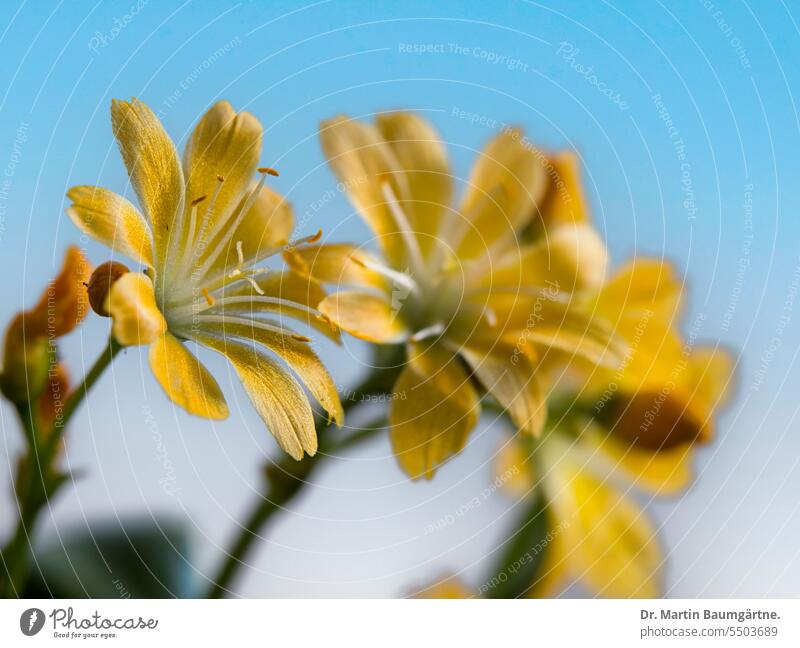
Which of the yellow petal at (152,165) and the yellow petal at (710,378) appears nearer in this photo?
the yellow petal at (152,165)

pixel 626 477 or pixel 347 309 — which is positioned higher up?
pixel 347 309

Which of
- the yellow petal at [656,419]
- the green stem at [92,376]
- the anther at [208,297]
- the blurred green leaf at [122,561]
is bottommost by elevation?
the blurred green leaf at [122,561]

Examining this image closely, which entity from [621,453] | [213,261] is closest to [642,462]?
[621,453]

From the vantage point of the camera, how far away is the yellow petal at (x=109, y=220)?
19.3 inches

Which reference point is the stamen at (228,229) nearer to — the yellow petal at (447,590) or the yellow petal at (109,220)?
the yellow petal at (109,220)

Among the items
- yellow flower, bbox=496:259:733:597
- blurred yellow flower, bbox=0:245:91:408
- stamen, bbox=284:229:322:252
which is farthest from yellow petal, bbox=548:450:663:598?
blurred yellow flower, bbox=0:245:91:408

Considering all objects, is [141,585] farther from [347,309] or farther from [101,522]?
[347,309]

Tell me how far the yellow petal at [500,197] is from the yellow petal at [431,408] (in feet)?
0.29

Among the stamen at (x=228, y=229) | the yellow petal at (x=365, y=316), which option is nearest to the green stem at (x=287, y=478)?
the yellow petal at (x=365, y=316)

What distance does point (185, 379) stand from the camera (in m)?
0.49

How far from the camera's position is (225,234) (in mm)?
549
